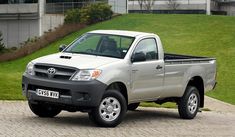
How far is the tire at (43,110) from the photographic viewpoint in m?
11.6

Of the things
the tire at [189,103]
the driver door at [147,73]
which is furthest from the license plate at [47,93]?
the tire at [189,103]

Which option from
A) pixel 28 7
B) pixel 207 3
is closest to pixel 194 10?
pixel 207 3

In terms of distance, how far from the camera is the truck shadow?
442 inches

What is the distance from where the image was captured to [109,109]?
10766 mm

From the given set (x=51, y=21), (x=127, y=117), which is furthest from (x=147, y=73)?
(x=51, y=21)

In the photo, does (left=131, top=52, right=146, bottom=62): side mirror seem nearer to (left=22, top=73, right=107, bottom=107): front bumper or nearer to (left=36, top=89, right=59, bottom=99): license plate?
(left=22, top=73, right=107, bottom=107): front bumper

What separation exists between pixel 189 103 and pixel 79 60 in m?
3.45

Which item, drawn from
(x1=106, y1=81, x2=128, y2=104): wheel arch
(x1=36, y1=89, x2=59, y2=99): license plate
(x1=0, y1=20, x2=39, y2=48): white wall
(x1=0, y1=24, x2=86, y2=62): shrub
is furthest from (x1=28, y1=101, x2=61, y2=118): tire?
(x1=0, y1=20, x2=39, y2=48): white wall

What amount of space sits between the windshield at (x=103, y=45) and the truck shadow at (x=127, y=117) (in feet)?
4.55

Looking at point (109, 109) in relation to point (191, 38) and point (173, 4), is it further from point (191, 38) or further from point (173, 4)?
point (173, 4)

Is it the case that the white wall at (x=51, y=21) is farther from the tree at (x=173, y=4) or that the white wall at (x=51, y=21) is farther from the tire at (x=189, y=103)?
the tree at (x=173, y=4)

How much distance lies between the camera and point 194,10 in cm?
8300

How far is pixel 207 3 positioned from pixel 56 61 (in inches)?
2824

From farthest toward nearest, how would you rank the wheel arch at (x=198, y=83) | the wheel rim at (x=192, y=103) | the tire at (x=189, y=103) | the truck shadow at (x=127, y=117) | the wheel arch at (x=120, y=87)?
the wheel arch at (x=198, y=83)
the wheel rim at (x=192, y=103)
the tire at (x=189, y=103)
the truck shadow at (x=127, y=117)
the wheel arch at (x=120, y=87)
